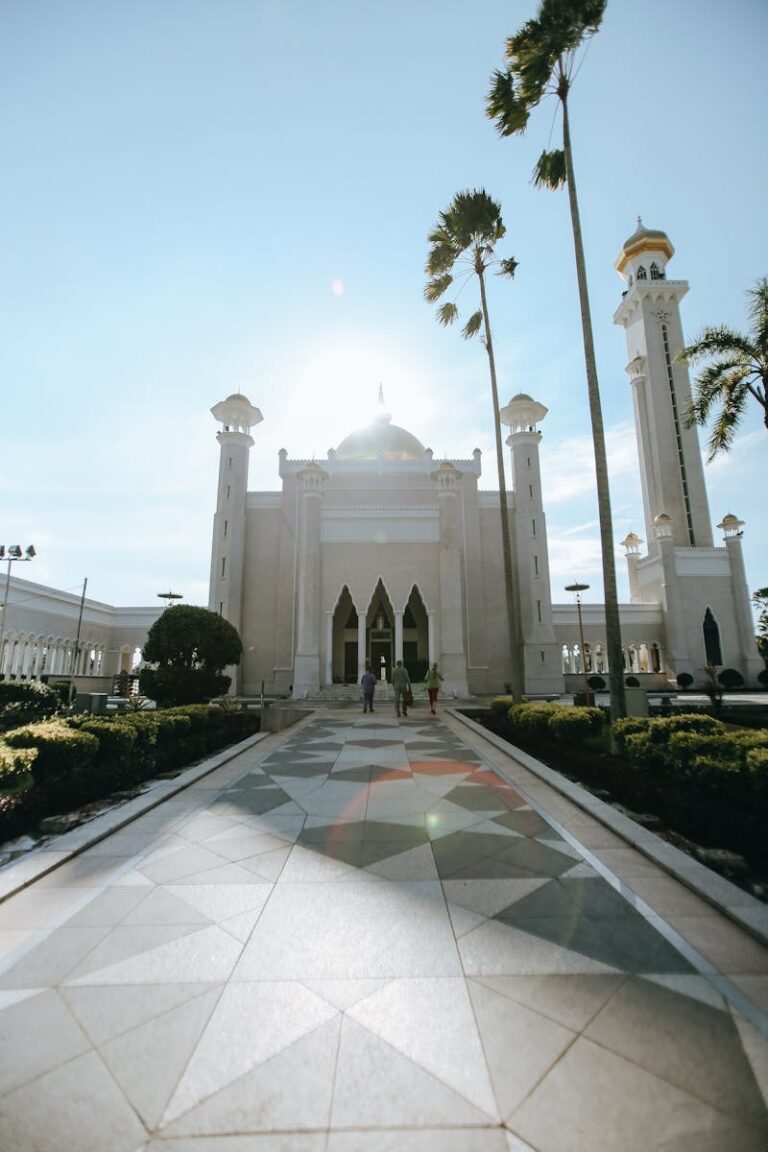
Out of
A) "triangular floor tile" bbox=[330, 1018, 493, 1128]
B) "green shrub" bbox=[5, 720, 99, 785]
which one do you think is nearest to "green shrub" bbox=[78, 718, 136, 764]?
"green shrub" bbox=[5, 720, 99, 785]

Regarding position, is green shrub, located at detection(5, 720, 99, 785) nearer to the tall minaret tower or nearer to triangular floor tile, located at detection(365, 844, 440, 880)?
triangular floor tile, located at detection(365, 844, 440, 880)

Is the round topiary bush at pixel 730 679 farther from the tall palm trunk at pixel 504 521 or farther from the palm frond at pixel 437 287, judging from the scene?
the palm frond at pixel 437 287

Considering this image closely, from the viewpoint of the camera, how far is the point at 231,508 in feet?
90.8

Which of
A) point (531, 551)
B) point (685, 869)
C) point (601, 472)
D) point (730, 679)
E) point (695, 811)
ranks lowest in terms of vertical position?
point (685, 869)

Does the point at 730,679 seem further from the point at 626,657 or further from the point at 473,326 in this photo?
the point at 473,326

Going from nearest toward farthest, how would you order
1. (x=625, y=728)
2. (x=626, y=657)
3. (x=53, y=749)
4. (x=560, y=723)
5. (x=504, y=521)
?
(x=53, y=749) → (x=625, y=728) → (x=560, y=723) → (x=504, y=521) → (x=626, y=657)

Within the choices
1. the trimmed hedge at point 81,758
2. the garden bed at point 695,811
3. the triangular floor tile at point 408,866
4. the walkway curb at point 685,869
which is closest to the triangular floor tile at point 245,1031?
the triangular floor tile at point 408,866

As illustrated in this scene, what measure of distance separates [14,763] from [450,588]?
20817 millimetres

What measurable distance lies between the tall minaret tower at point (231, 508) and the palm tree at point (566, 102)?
20054mm

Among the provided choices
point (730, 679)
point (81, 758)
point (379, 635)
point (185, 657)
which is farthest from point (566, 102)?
point (730, 679)

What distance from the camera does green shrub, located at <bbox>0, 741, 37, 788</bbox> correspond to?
200 inches

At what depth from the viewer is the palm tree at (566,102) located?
9359 millimetres

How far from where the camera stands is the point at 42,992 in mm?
2459

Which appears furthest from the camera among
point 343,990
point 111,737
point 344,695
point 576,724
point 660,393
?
point 660,393
